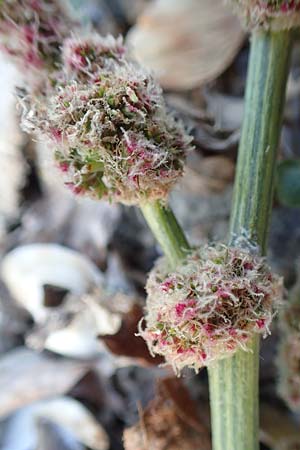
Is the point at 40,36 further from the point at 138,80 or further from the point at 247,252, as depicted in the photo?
the point at 247,252

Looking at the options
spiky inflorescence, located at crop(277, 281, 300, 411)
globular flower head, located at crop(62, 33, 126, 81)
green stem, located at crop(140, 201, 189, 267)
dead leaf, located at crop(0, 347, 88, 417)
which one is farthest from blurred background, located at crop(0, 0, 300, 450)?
globular flower head, located at crop(62, 33, 126, 81)

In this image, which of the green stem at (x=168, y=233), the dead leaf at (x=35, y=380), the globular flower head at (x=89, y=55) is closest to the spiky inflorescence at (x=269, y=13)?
the globular flower head at (x=89, y=55)

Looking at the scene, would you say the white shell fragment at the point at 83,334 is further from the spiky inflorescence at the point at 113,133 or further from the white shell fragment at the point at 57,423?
the spiky inflorescence at the point at 113,133

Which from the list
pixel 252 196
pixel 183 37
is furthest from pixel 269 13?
pixel 183 37

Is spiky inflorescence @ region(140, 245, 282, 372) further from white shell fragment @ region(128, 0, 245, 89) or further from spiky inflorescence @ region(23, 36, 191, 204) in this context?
white shell fragment @ region(128, 0, 245, 89)

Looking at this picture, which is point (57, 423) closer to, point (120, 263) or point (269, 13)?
point (120, 263)

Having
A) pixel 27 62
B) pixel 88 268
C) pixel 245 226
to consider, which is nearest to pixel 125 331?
pixel 88 268
